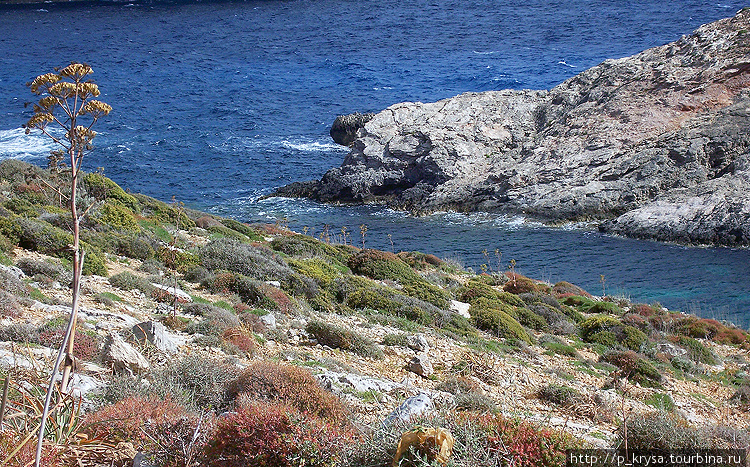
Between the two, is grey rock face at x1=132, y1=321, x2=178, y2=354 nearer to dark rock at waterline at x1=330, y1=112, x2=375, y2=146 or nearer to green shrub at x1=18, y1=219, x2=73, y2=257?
green shrub at x1=18, y1=219, x2=73, y2=257

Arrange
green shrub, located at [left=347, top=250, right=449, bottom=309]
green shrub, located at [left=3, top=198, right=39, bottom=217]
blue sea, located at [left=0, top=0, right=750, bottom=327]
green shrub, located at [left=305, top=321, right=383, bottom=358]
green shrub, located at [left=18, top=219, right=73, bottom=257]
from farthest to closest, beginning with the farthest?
blue sea, located at [left=0, top=0, right=750, bottom=327] < green shrub, located at [left=347, top=250, right=449, bottom=309] < green shrub, located at [left=3, top=198, right=39, bottom=217] < green shrub, located at [left=18, top=219, right=73, bottom=257] < green shrub, located at [left=305, top=321, right=383, bottom=358]

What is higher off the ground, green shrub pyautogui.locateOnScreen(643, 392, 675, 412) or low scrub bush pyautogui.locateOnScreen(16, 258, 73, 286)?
low scrub bush pyautogui.locateOnScreen(16, 258, 73, 286)

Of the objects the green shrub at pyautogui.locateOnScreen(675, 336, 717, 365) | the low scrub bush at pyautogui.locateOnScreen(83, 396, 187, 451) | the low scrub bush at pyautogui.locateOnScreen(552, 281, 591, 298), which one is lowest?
the low scrub bush at pyautogui.locateOnScreen(552, 281, 591, 298)

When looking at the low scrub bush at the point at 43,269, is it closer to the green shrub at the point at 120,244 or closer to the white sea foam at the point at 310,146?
the green shrub at the point at 120,244

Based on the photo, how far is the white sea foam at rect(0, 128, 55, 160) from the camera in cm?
5231

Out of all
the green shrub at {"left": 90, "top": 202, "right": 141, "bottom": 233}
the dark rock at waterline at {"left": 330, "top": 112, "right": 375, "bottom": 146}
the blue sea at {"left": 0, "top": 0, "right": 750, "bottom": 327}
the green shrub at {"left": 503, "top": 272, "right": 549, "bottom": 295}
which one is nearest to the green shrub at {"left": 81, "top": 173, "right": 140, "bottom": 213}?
the green shrub at {"left": 90, "top": 202, "right": 141, "bottom": 233}

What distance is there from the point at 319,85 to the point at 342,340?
71165 millimetres

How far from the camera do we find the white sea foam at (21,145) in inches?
2060

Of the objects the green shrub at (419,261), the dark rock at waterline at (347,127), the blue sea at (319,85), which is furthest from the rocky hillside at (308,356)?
the dark rock at waterline at (347,127)

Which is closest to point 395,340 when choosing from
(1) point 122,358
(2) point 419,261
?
(1) point 122,358

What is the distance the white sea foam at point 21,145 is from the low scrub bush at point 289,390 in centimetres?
5344

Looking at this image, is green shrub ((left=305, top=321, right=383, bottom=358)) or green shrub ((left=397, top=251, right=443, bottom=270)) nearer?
green shrub ((left=305, top=321, right=383, bottom=358))

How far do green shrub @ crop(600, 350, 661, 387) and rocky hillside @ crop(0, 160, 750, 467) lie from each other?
0.17 feet

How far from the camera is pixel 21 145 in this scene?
5547cm
